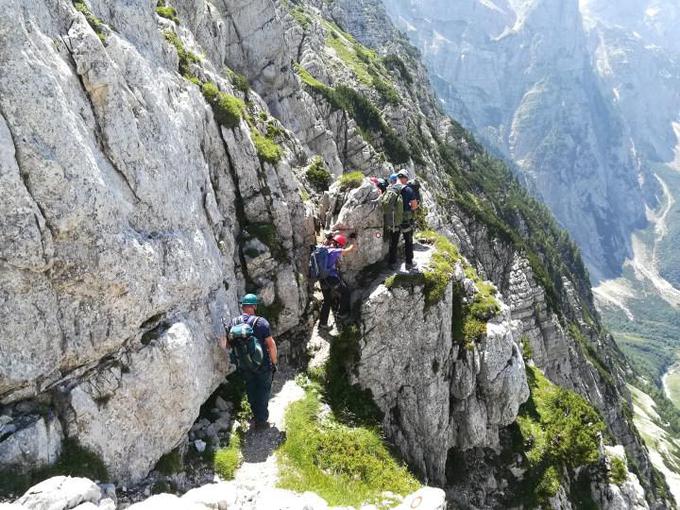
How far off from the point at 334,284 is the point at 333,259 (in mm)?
1073

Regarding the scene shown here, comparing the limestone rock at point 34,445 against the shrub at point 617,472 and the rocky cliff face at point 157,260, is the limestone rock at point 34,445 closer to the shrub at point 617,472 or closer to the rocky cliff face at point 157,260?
the rocky cliff face at point 157,260

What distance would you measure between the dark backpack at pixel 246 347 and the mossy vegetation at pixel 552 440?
15114 mm

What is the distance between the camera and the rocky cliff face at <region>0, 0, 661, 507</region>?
13555mm

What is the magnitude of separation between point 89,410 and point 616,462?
25.9m

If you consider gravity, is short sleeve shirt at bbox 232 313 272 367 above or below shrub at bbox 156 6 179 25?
below

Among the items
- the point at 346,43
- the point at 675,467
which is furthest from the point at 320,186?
the point at 675,467

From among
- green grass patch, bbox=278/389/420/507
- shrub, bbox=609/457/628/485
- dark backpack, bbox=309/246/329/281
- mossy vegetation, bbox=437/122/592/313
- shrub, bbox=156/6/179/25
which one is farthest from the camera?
mossy vegetation, bbox=437/122/592/313

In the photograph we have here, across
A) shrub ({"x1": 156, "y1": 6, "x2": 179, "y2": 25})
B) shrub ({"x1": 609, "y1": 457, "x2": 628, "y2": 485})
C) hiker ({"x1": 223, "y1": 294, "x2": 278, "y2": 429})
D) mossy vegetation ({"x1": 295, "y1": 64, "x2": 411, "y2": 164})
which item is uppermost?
mossy vegetation ({"x1": 295, "y1": 64, "x2": 411, "y2": 164})

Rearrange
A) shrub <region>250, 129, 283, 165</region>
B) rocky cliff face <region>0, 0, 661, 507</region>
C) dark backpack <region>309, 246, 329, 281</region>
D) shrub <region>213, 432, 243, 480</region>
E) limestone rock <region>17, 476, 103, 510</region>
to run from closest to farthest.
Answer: limestone rock <region>17, 476, 103, 510</region>, rocky cliff face <region>0, 0, 661, 507</region>, shrub <region>213, 432, 243, 480</region>, dark backpack <region>309, 246, 329, 281</region>, shrub <region>250, 129, 283, 165</region>

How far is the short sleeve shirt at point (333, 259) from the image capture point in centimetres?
2275

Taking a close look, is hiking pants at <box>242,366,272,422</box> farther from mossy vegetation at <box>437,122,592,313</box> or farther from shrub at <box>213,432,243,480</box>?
mossy vegetation at <box>437,122,592,313</box>

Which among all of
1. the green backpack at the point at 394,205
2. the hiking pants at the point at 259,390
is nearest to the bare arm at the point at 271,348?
the hiking pants at the point at 259,390

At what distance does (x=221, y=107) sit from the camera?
24344 mm

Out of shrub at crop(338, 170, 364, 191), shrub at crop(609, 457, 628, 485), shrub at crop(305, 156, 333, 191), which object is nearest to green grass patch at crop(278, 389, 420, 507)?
shrub at crop(338, 170, 364, 191)
